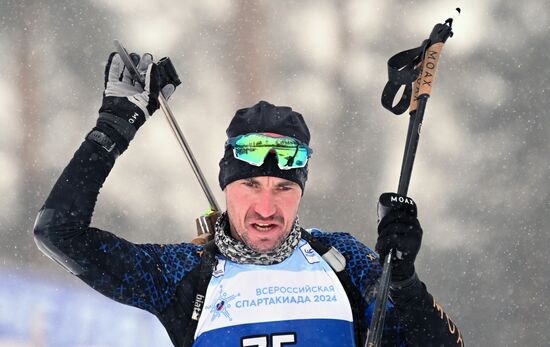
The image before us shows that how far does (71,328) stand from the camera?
746 centimetres

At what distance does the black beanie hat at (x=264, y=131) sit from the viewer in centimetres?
309

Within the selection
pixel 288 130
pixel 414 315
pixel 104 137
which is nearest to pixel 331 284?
pixel 414 315

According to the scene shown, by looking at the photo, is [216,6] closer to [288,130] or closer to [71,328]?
[71,328]

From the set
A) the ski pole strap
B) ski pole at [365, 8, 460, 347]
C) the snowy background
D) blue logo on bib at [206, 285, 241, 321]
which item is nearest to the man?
blue logo on bib at [206, 285, 241, 321]

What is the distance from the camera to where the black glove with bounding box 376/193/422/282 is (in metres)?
2.73

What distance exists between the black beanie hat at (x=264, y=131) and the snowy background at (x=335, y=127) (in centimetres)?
485

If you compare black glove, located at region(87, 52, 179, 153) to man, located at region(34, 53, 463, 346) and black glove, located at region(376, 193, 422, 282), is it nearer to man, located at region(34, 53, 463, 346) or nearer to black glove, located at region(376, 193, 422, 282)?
man, located at region(34, 53, 463, 346)

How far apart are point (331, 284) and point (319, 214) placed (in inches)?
210

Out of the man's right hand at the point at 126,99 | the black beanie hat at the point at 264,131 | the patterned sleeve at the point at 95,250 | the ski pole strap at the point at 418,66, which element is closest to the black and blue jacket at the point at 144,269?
the patterned sleeve at the point at 95,250

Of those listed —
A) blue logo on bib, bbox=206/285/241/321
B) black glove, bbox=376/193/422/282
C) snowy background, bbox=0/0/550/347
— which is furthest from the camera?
snowy background, bbox=0/0/550/347

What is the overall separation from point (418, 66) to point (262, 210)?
83cm

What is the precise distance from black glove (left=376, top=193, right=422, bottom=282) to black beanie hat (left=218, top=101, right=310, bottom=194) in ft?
1.55

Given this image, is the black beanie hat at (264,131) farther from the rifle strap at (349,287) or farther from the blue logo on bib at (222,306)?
the blue logo on bib at (222,306)

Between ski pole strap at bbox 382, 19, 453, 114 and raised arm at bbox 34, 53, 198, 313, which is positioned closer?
raised arm at bbox 34, 53, 198, 313
